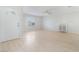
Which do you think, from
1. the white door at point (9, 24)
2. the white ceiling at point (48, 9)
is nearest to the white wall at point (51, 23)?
the white ceiling at point (48, 9)

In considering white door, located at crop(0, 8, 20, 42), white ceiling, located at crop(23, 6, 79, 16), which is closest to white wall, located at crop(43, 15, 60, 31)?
white ceiling, located at crop(23, 6, 79, 16)

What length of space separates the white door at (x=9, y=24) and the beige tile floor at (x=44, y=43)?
0.35ft

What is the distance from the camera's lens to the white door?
1403 mm

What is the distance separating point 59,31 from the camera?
1437 millimetres

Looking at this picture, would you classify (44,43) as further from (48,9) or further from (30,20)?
(48,9)

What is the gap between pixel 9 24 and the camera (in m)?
1.41

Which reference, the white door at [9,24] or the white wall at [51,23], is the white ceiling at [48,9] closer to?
the white wall at [51,23]

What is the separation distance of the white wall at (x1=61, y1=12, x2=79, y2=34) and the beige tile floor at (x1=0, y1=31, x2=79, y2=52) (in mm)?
92

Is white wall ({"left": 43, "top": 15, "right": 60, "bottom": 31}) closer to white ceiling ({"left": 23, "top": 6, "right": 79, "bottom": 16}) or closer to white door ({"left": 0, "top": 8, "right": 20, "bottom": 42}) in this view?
white ceiling ({"left": 23, "top": 6, "right": 79, "bottom": 16})

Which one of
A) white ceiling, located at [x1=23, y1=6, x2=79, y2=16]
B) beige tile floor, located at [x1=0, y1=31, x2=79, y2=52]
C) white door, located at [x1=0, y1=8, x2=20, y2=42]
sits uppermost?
white ceiling, located at [x1=23, y1=6, x2=79, y2=16]

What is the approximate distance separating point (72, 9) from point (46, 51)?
0.76 metres
